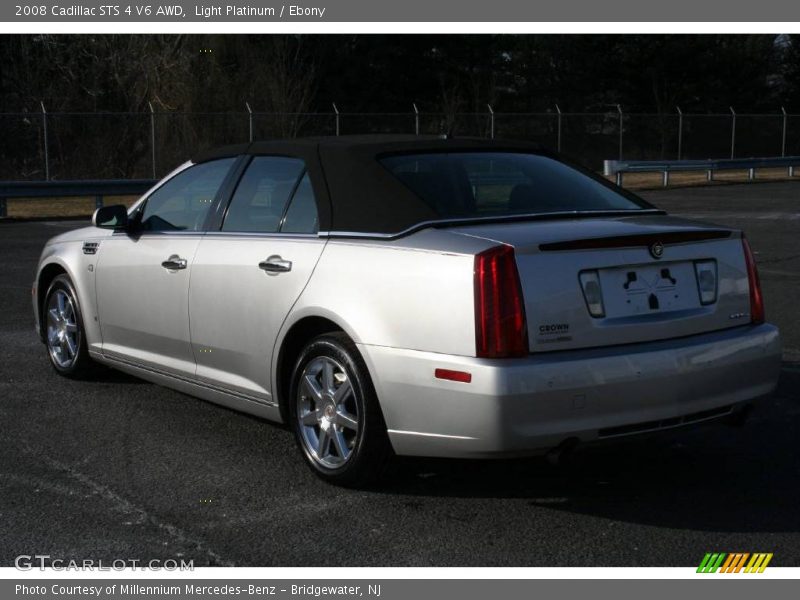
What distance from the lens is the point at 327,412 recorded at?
5.07 meters

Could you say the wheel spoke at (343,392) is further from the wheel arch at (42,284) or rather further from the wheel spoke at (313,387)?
the wheel arch at (42,284)

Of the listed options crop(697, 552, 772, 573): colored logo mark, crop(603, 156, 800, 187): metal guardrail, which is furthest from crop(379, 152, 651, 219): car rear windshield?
crop(603, 156, 800, 187): metal guardrail

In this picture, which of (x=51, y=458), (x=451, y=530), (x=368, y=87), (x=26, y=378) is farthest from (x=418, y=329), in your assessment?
(x=368, y=87)

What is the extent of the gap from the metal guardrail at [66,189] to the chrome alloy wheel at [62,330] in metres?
12.6

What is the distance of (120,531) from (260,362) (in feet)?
4.05

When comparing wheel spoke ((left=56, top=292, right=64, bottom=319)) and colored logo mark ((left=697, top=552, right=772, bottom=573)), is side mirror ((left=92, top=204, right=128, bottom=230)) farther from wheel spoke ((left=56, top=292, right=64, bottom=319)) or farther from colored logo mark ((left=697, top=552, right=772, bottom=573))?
colored logo mark ((left=697, top=552, right=772, bottom=573))

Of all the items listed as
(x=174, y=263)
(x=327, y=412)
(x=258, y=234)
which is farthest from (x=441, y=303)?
(x=174, y=263)

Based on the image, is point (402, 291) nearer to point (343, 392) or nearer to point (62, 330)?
point (343, 392)

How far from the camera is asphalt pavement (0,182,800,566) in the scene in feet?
14.0

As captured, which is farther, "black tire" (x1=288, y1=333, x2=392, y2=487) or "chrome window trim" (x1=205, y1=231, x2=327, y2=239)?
"chrome window trim" (x1=205, y1=231, x2=327, y2=239)

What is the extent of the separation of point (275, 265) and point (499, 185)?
1206 millimetres

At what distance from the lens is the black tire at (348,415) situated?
480 cm

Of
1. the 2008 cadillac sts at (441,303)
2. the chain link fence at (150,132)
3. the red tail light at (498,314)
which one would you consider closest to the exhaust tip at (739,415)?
the 2008 cadillac sts at (441,303)

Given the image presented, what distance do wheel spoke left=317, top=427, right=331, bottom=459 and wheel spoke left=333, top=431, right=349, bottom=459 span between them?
0.15 ft
